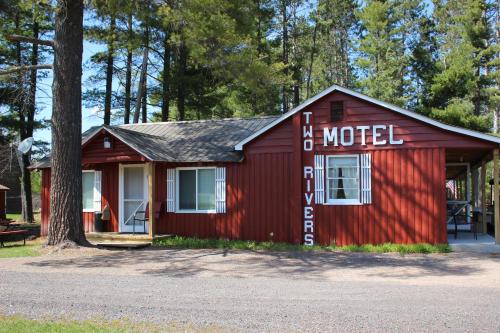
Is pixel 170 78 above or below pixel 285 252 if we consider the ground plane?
above

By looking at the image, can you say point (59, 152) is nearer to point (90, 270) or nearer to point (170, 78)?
point (90, 270)

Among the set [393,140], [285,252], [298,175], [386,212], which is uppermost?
[393,140]

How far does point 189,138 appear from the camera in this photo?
741 inches

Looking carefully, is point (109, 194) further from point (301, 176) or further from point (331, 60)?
point (331, 60)

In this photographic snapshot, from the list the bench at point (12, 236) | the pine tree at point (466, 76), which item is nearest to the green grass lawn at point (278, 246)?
the bench at point (12, 236)

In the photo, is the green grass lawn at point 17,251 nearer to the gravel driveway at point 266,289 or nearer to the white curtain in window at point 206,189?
the gravel driveway at point 266,289

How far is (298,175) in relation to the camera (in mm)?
15719

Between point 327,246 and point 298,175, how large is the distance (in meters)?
2.29

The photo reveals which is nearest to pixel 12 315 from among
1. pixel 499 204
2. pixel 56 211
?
pixel 56 211

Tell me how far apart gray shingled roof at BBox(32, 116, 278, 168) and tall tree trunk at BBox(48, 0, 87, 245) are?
2074 millimetres

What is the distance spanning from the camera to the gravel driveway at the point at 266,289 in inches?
277

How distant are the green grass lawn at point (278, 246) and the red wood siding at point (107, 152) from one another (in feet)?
9.32

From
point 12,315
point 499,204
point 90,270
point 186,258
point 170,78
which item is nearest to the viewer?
point 12,315

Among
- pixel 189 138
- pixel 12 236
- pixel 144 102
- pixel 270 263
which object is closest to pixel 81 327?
pixel 270 263
